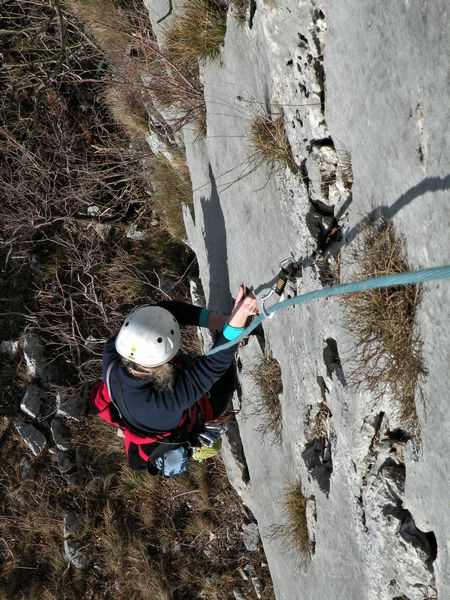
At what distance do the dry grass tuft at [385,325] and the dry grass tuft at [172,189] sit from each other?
3412 mm

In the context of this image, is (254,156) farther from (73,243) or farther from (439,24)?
(73,243)

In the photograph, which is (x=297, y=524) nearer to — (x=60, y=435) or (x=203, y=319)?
(x=203, y=319)

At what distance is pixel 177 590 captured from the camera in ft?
20.9

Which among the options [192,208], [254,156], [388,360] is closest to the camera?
[388,360]

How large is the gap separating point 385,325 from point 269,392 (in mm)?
1689

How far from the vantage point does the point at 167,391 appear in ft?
11.7

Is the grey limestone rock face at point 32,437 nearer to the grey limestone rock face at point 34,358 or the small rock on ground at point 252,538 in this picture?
the grey limestone rock face at point 34,358

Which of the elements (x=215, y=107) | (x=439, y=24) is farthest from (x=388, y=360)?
(x=215, y=107)

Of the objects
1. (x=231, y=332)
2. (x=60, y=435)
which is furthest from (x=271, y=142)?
(x=60, y=435)

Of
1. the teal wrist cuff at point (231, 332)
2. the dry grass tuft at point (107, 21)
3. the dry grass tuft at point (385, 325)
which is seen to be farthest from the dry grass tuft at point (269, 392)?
the dry grass tuft at point (107, 21)

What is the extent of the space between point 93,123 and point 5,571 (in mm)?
5597

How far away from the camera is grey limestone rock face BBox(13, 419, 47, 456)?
7098 mm

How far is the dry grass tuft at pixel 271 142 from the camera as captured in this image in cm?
349

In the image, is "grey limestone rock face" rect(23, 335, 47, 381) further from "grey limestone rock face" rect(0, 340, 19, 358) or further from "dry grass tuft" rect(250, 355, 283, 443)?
"dry grass tuft" rect(250, 355, 283, 443)
